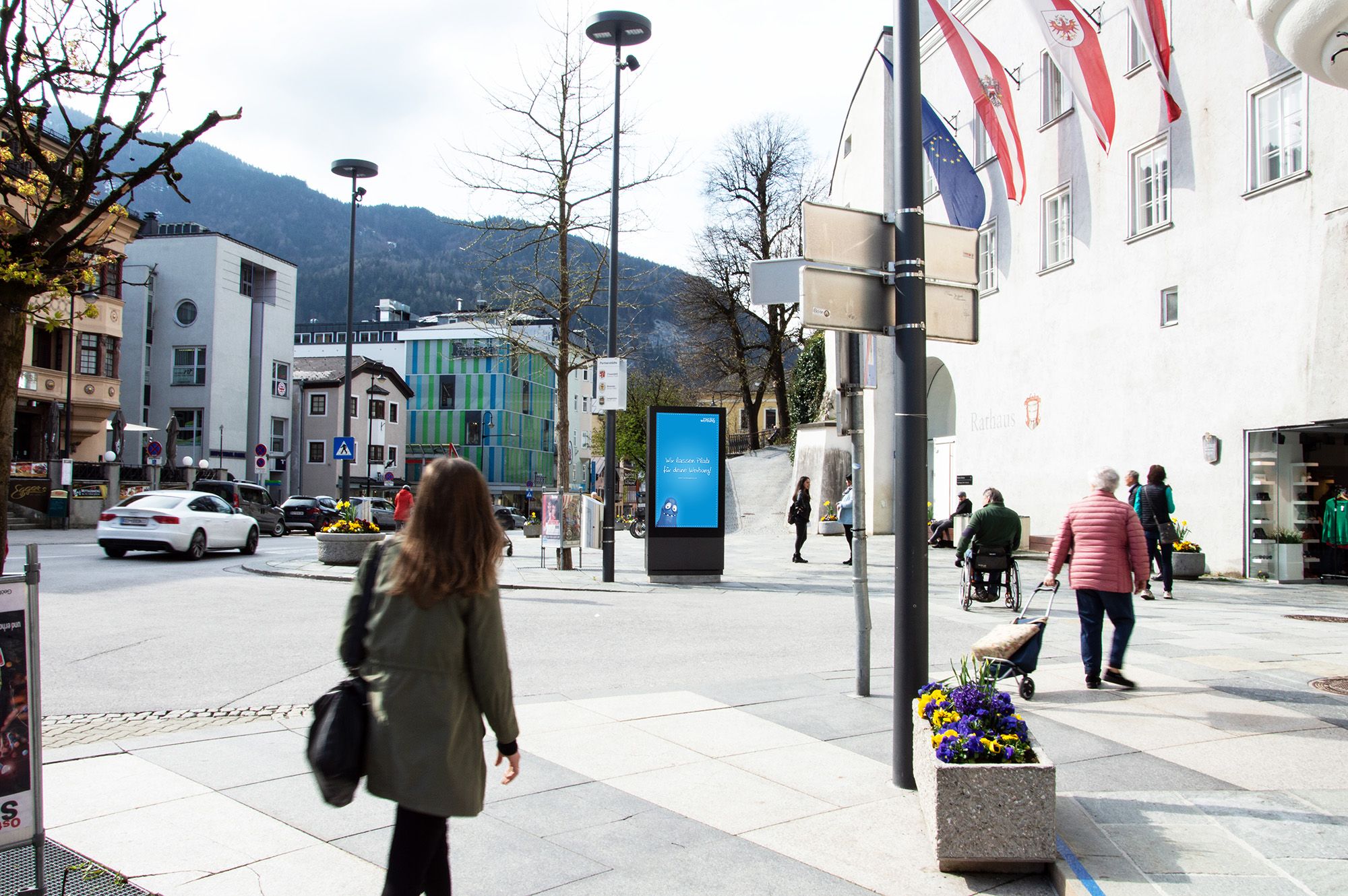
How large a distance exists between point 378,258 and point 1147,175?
19411cm

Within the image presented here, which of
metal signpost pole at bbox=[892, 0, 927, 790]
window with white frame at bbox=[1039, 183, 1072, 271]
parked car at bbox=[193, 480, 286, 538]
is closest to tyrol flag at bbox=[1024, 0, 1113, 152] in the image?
window with white frame at bbox=[1039, 183, 1072, 271]

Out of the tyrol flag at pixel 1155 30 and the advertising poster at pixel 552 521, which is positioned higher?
the tyrol flag at pixel 1155 30

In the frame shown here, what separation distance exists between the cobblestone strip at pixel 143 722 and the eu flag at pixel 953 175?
2105 cm

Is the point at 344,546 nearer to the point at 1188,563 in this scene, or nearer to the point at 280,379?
the point at 1188,563

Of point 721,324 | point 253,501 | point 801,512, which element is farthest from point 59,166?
point 721,324

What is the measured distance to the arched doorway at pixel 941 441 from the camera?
2812 cm

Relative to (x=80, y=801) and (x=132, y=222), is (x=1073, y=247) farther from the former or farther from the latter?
(x=132, y=222)

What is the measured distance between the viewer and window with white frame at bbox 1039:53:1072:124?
76.1 feet

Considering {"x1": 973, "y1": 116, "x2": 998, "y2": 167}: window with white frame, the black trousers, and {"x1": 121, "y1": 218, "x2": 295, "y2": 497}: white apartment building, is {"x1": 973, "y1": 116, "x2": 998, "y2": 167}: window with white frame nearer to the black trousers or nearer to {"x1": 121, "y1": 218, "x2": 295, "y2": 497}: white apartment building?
the black trousers

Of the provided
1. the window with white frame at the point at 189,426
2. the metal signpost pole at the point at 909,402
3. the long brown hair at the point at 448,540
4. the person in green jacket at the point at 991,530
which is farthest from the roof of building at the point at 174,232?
the long brown hair at the point at 448,540

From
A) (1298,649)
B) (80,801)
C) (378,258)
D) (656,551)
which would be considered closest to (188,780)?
(80,801)

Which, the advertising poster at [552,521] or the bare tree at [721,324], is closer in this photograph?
the advertising poster at [552,521]

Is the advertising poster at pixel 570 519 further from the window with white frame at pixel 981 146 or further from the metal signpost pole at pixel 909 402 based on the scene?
the window with white frame at pixel 981 146

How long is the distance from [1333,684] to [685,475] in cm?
1056
